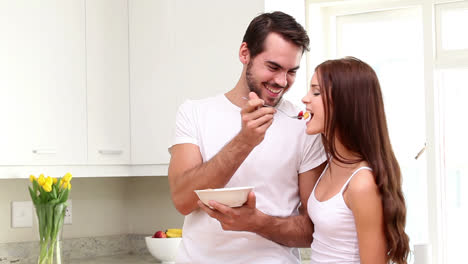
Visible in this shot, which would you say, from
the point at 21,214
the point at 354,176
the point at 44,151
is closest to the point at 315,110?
the point at 354,176

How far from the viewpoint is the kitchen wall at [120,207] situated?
3568 millimetres

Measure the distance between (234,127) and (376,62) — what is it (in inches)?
64.0

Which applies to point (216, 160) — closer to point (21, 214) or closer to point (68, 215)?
point (21, 214)

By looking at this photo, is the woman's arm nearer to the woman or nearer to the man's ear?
the woman

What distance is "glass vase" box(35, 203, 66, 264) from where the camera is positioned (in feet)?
9.47

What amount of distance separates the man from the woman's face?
0.11 m

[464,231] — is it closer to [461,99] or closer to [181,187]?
[461,99]

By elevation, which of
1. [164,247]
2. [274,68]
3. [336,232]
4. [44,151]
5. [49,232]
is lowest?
[164,247]

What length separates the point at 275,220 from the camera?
78.8 inches

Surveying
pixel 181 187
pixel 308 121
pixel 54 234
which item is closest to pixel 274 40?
pixel 308 121

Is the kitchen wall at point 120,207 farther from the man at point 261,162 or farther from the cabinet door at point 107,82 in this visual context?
the man at point 261,162

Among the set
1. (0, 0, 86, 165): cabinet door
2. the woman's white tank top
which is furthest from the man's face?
(0, 0, 86, 165): cabinet door

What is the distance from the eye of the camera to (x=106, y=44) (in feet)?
10.8

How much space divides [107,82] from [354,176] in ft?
5.77
